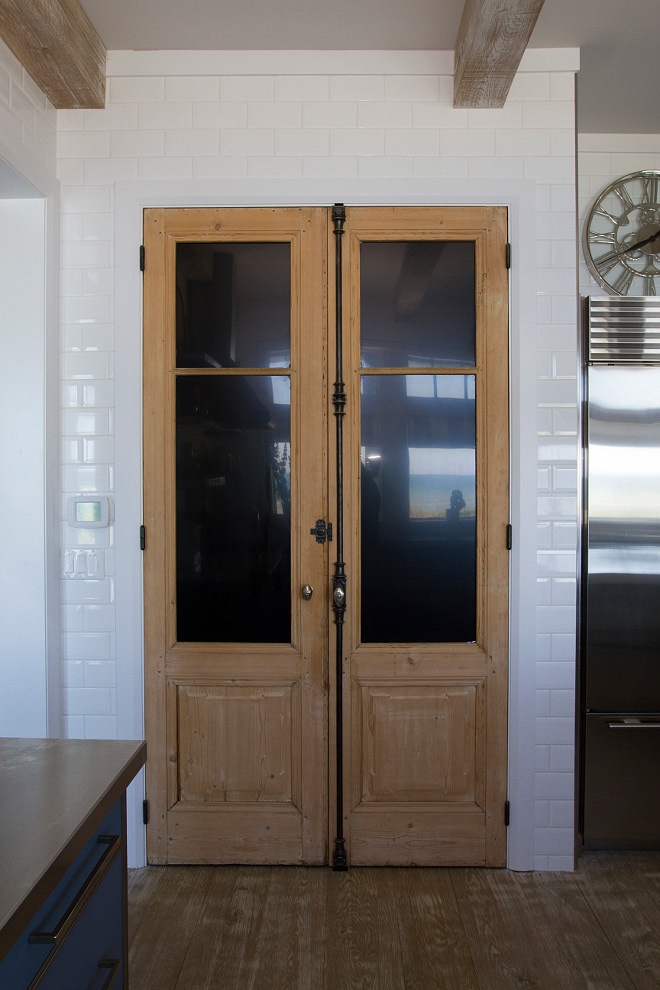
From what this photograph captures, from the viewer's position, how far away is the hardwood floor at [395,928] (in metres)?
1.96

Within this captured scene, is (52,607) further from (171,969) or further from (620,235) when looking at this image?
(620,235)

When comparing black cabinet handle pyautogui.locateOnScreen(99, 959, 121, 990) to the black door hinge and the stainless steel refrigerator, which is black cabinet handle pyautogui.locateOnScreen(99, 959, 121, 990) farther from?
the stainless steel refrigerator

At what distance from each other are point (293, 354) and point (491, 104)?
1172 millimetres

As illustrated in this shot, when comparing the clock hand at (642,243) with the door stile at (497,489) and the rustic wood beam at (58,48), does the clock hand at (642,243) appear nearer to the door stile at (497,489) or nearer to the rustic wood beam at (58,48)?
the door stile at (497,489)

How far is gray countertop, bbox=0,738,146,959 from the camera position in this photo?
34.2 inches

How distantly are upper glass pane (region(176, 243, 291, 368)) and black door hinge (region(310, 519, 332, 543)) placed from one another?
616 millimetres

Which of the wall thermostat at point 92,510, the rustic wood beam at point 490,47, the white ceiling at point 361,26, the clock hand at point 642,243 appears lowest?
the wall thermostat at point 92,510

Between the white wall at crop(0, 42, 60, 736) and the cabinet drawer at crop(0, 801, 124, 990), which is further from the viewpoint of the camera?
the white wall at crop(0, 42, 60, 736)

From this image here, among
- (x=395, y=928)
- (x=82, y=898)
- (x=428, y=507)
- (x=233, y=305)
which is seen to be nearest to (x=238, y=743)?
(x=395, y=928)

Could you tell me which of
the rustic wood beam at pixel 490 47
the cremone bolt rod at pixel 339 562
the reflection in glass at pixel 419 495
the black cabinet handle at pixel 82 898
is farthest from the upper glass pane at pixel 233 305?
the black cabinet handle at pixel 82 898

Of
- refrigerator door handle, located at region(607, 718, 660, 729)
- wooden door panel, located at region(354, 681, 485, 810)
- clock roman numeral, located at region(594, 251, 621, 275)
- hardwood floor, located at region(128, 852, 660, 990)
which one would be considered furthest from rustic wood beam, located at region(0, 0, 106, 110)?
refrigerator door handle, located at region(607, 718, 660, 729)

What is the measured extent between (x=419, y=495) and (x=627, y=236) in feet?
5.29

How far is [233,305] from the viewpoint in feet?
8.11

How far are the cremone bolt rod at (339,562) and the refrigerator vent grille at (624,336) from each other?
1.01 m
